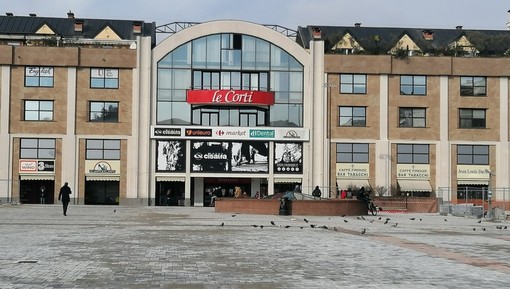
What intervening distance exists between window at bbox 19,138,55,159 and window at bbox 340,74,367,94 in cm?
2555

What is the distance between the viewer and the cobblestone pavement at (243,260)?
11.7 m

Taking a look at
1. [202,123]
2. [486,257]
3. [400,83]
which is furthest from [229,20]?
[486,257]

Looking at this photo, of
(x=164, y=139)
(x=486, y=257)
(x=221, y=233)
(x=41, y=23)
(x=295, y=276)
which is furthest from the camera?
(x=41, y=23)

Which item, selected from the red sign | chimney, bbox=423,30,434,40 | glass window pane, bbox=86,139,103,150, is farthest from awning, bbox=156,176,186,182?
chimney, bbox=423,30,434,40

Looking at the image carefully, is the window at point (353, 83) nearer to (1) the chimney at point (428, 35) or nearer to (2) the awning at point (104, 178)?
(2) the awning at point (104, 178)

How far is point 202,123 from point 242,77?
536cm

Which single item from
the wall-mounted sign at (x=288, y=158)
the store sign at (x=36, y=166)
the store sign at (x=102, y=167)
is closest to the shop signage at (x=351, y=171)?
the wall-mounted sign at (x=288, y=158)

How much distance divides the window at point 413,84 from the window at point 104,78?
25212 mm

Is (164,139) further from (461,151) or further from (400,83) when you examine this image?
(461,151)

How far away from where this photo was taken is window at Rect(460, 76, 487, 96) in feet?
210

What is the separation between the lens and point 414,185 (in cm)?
6231

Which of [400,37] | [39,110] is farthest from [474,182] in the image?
[39,110]

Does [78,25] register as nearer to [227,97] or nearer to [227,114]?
[227,114]

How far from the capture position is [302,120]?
63125 millimetres
